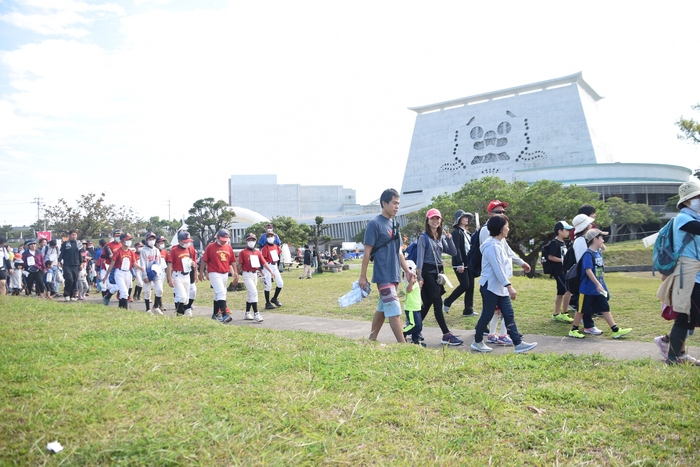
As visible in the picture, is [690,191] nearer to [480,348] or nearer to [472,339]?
[480,348]

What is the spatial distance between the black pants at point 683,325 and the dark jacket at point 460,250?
12.3 feet

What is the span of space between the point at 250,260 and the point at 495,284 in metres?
5.52

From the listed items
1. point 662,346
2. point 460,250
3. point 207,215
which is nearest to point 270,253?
point 460,250

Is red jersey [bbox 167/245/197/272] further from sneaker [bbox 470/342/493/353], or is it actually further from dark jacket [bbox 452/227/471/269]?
sneaker [bbox 470/342/493/353]

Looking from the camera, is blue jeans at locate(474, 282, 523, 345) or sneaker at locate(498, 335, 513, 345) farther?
sneaker at locate(498, 335, 513, 345)

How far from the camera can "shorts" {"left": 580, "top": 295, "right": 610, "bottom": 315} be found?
20.1ft

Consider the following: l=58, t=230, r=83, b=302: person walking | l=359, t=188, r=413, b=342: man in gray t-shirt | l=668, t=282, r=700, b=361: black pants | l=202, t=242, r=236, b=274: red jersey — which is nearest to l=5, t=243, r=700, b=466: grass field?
l=668, t=282, r=700, b=361: black pants

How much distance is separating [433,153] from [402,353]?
2706 inches

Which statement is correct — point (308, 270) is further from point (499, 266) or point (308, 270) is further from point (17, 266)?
point (499, 266)

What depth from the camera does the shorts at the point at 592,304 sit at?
612 centimetres

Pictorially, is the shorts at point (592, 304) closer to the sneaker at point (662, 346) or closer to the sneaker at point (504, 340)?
the sneaker at point (504, 340)

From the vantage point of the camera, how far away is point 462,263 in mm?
8328

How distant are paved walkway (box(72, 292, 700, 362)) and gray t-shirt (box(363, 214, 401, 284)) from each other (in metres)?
1.22

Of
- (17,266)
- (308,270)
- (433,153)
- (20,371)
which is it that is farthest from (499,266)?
(433,153)
